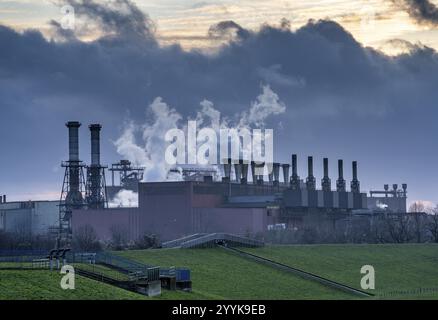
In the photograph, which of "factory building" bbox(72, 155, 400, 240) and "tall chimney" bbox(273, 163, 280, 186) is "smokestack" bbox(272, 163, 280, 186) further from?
"factory building" bbox(72, 155, 400, 240)

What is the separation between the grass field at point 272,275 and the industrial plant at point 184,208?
2940 centimetres

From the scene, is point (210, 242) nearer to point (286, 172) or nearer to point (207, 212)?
point (207, 212)

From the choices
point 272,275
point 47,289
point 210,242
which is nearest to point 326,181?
point 210,242

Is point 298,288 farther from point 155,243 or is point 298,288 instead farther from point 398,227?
point 398,227

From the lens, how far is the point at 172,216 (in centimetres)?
12050

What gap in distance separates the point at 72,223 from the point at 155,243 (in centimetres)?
3600

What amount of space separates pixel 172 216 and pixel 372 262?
4516 centimetres

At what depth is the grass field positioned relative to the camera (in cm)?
4316

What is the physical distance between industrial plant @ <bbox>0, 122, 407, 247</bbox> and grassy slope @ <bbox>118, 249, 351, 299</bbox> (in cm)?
4099

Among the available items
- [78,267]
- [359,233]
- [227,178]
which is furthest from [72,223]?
[78,267]

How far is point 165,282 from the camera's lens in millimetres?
49844

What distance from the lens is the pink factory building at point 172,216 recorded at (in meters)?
118

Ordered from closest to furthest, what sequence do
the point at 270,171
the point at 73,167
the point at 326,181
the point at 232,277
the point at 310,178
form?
the point at 232,277 < the point at 73,167 < the point at 310,178 < the point at 326,181 < the point at 270,171
